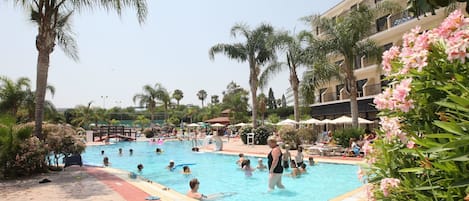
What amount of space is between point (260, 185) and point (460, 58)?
11.0 m

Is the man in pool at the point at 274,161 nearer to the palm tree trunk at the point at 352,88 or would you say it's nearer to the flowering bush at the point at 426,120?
the flowering bush at the point at 426,120

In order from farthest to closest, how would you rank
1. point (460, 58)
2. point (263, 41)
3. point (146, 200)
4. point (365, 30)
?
point (263, 41), point (365, 30), point (146, 200), point (460, 58)

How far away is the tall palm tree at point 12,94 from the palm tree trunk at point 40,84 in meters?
19.5

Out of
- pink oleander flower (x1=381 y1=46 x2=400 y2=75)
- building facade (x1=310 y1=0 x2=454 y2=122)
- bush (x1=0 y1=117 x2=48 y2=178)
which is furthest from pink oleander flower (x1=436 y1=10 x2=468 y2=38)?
building facade (x1=310 y1=0 x2=454 y2=122)

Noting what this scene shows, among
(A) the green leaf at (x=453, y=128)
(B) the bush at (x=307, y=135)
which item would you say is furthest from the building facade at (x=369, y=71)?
(A) the green leaf at (x=453, y=128)

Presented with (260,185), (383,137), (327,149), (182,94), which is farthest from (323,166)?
(182,94)

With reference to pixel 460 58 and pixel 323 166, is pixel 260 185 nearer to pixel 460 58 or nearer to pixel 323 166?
pixel 323 166

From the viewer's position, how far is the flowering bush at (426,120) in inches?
75.6

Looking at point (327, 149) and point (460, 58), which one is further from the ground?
point (460, 58)

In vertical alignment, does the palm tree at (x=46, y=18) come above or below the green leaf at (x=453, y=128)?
above

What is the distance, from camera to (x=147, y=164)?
20672mm

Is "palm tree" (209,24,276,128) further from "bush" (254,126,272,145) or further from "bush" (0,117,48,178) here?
"bush" (0,117,48,178)

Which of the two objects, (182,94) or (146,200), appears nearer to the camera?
(146,200)

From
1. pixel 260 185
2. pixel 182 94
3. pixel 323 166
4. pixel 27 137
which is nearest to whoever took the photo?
pixel 27 137
